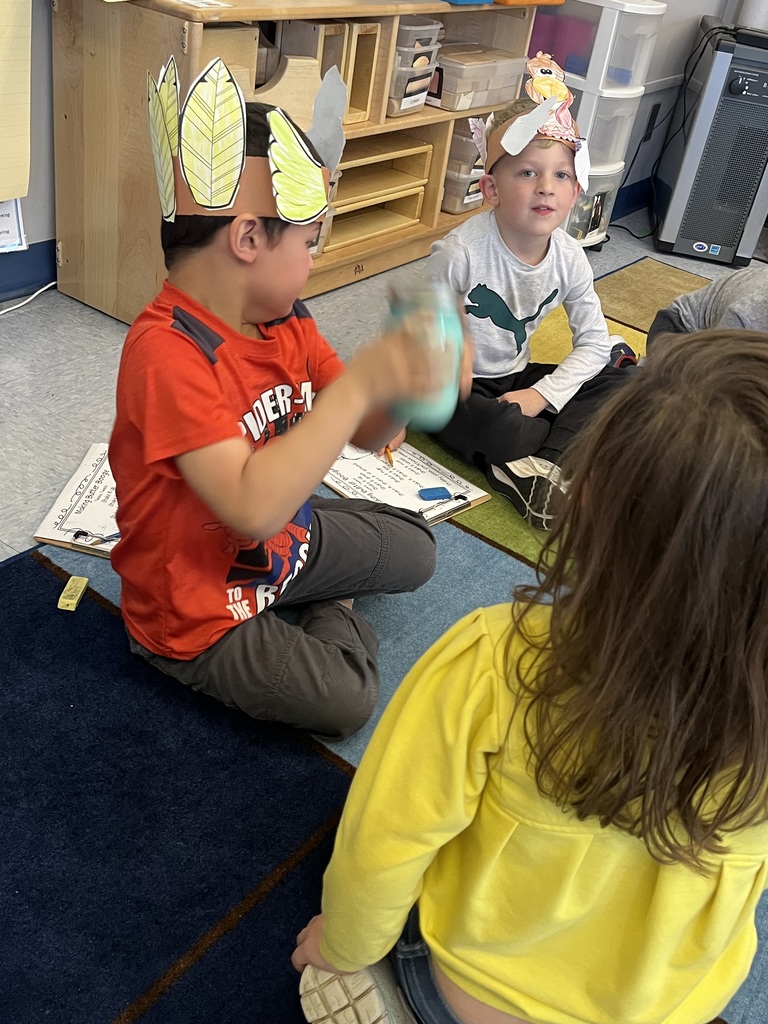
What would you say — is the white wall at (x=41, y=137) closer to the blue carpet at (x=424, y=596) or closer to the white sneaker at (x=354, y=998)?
the blue carpet at (x=424, y=596)

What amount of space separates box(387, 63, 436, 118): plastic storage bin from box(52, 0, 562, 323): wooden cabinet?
3 cm

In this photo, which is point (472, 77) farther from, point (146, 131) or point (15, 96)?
point (15, 96)

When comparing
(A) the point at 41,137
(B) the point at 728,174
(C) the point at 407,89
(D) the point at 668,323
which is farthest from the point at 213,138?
(B) the point at 728,174

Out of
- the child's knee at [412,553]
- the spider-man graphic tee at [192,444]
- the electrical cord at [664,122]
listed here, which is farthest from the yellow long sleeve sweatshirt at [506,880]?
the electrical cord at [664,122]

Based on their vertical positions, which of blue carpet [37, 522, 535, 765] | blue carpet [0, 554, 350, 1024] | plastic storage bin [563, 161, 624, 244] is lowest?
blue carpet [0, 554, 350, 1024]

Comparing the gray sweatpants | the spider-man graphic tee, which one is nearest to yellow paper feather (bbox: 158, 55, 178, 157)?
the spider-man graphic tee

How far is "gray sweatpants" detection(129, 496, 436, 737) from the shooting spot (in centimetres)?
111

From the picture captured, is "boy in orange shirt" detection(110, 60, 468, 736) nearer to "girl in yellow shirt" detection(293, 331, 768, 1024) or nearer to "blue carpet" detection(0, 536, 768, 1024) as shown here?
"blue carpet" detection(0, 536, 768, 1024)

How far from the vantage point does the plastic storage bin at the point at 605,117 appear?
269 cm

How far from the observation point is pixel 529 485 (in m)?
1.65

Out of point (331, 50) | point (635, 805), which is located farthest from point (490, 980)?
point (331, 50)

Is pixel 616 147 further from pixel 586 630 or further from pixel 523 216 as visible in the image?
pixel 586 630

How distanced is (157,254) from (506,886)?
150 centimetres

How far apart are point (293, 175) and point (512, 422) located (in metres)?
0.84
